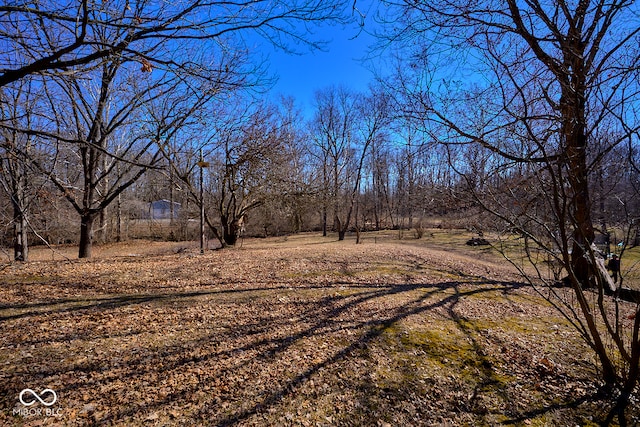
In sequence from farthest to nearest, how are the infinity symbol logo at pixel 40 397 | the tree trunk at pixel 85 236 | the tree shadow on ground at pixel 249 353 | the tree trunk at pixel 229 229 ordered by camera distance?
1. the tree trunk at pixel 229 229
2. the tree trunk at pixel 85 236
3. the tree shadow on ground at pixel 249 353
4. the infinity symbol logo at pixel 40 397

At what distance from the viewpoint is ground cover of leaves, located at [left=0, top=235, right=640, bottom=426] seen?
2.33 meters

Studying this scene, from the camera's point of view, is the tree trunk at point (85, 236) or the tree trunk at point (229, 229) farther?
the tree trunk at point (229, 229)

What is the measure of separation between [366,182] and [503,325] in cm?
3285

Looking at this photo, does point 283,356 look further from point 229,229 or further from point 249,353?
point 229,229

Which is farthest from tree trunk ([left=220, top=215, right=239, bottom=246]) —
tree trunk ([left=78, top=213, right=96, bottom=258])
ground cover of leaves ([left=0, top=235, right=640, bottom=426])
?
ground cover of leaves ([left=0, top=235, right=640, bottom=426])

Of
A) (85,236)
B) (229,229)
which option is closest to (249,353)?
(85,236)

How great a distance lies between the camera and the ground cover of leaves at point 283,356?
2.33 meters

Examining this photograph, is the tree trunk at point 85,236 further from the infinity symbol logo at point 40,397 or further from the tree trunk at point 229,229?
the infinity symbol logo at point 40,397

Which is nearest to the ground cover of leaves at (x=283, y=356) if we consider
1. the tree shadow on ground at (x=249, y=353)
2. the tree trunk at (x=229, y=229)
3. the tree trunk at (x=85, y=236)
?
the tree shadow on ground at (x=249, y=353)

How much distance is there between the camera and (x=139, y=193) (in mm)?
26734

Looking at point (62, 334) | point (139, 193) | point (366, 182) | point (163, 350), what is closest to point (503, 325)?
point (163, 350)

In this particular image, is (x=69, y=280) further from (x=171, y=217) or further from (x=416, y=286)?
(x=171, y=217)

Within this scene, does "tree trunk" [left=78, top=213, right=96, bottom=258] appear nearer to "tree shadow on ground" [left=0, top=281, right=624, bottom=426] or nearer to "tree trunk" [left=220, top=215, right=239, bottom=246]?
"tree trunk" [left=220, top=215, right=239, bottom=246]

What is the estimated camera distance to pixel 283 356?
10.1ft
